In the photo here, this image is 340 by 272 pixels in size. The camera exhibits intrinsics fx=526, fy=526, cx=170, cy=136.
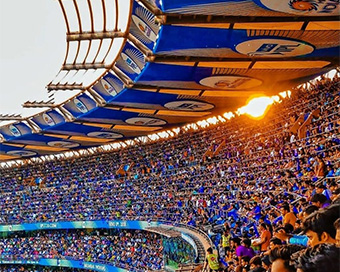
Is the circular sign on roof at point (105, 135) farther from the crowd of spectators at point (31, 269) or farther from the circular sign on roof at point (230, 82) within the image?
the circular sign on roof at point (230, 82)

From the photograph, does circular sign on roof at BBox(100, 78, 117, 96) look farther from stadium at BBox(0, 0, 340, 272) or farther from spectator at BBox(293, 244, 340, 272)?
spectator at BBox(293, 244, 340, 272)

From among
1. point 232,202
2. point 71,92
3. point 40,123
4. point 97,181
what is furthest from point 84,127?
point 232,202

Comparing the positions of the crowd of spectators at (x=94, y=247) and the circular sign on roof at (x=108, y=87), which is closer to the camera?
the circular sign on roof at (x=108, y=87)

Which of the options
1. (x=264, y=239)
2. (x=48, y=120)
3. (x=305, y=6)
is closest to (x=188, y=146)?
(x=48, y=120)

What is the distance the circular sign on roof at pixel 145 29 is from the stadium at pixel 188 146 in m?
0.07

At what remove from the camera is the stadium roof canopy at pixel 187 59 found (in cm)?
1110

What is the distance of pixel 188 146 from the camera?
1057 inches

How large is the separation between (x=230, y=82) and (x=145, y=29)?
498 cm

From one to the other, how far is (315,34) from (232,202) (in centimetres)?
692

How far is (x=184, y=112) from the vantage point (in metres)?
23.7

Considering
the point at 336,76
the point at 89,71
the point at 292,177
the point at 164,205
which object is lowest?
the point at 292,177

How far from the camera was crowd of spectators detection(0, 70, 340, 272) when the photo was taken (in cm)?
936

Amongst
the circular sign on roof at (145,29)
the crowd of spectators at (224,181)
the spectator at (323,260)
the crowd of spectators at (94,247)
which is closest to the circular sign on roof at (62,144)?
the crowd of spectators at (224,181)

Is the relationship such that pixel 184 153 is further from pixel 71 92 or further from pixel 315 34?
pixel 315 34
